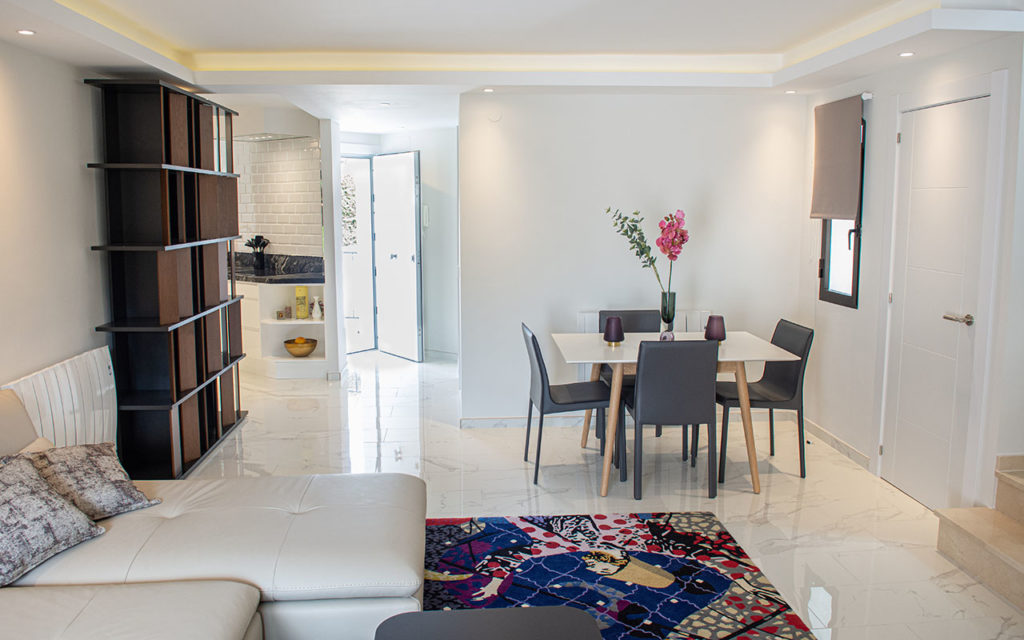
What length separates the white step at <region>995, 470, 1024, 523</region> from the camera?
11.0ft

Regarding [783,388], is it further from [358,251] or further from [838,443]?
[358,251]

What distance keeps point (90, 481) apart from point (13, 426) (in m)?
0.39

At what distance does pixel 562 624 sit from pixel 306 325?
5.32m

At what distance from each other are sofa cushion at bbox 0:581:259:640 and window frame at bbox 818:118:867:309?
3.73m

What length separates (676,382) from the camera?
158 inches

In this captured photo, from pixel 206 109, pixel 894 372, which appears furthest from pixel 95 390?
pixel 894 372

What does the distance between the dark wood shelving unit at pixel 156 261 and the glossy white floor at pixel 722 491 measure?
380 mm

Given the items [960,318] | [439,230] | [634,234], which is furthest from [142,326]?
[960,318]

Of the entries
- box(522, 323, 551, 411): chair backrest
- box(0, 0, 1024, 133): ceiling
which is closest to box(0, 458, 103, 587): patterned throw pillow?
box(0, 0, 1024, 133): ceiling

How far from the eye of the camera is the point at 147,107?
4.19 m

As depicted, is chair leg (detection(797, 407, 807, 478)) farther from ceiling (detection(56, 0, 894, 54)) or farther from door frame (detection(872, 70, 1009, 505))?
ceiling (detection(56, 0, 894, 54))

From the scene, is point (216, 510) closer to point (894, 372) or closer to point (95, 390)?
point (95, 390)

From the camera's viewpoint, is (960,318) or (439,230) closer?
(960,318)

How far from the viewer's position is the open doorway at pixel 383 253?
7.63 m
